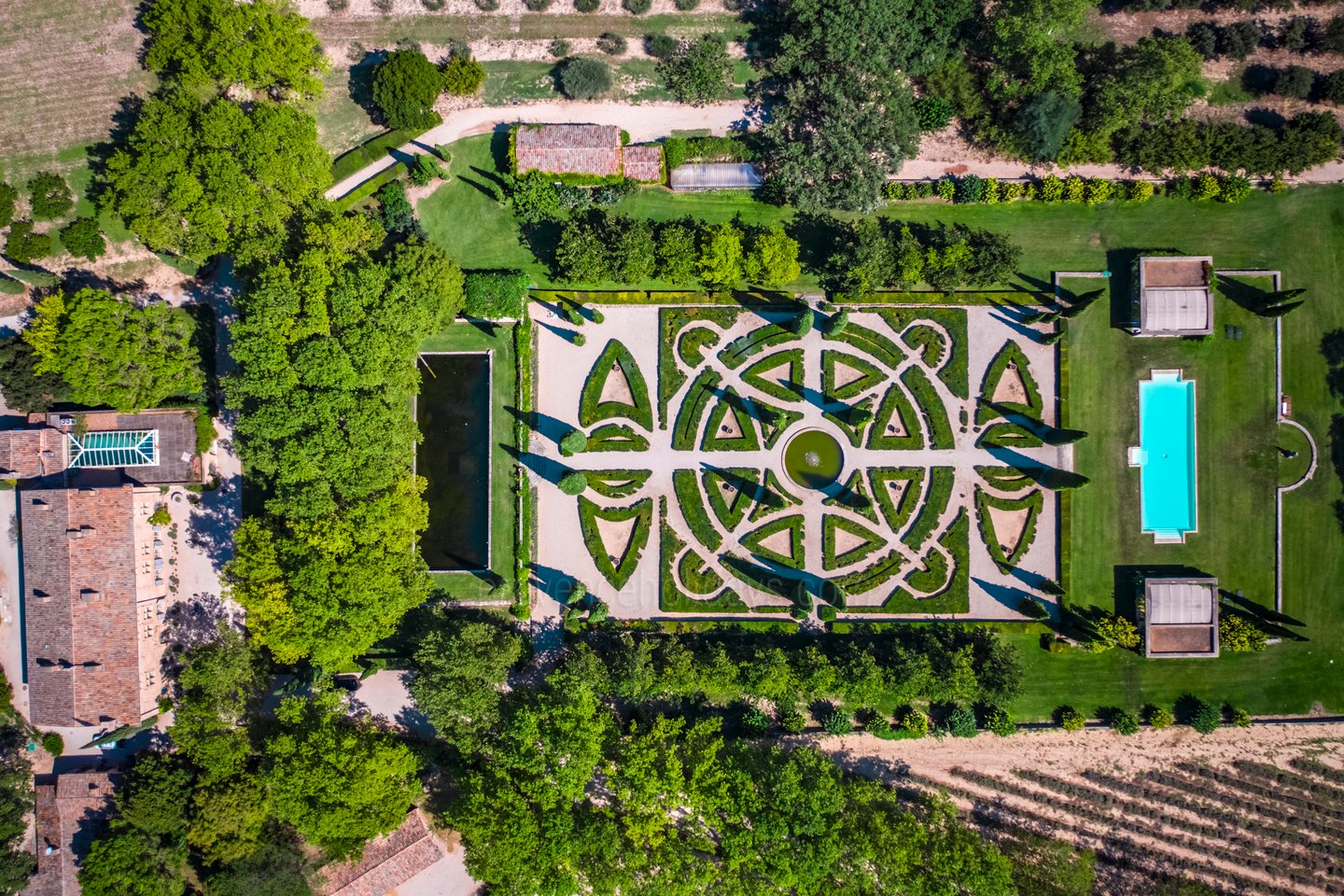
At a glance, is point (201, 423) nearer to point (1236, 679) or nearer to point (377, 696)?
point (377, 696)

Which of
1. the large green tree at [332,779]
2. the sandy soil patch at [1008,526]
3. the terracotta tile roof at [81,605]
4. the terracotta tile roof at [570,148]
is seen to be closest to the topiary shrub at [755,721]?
the sandy soil patch at [1008,526]

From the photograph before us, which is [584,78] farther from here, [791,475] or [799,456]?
[791,475]

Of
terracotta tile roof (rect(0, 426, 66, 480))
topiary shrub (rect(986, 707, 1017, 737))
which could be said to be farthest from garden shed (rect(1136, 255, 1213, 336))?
terracotta tile roof (rect(0, 426, 66, 480))

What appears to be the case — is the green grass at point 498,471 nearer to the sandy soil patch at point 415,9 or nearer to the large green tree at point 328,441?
the large green tree at point 328,441

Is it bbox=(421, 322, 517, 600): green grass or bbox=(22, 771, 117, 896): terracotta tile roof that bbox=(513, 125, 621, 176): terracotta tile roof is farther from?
bbox=(22, 771, 117, 896): terracotta tile roof

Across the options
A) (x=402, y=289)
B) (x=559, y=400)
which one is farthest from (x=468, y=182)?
(x=559, y=400)
